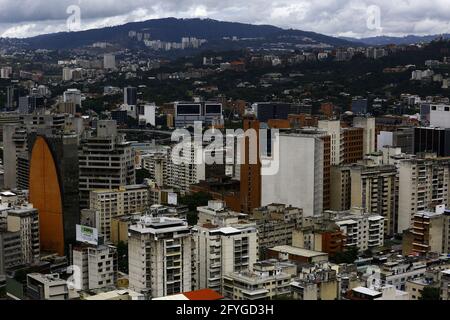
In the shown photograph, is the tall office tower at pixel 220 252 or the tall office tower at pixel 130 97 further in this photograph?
the tall office tower at pixel 130 97

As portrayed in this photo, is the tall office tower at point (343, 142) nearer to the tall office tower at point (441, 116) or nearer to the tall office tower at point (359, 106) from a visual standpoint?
the tall office tower at point (441, 116)

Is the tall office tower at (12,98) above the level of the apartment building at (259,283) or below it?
above

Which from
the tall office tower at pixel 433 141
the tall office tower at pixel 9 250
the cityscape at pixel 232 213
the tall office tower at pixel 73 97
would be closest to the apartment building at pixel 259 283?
the cityscape at pixel 232 213

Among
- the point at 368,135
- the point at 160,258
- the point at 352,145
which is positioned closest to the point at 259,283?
the point at 160,258

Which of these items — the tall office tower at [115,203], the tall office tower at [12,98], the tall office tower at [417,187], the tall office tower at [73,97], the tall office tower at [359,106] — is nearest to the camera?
the tall office tower at [115,203]

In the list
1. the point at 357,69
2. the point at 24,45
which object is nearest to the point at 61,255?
the point at 357,69

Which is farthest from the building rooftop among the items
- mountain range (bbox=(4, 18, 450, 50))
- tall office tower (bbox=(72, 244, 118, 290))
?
mountain range (bbox=(4, 18, 450, 50))

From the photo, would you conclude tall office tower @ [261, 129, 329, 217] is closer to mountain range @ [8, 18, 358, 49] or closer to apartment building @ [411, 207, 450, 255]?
apartment building @ [411, 207, 450, 255]
